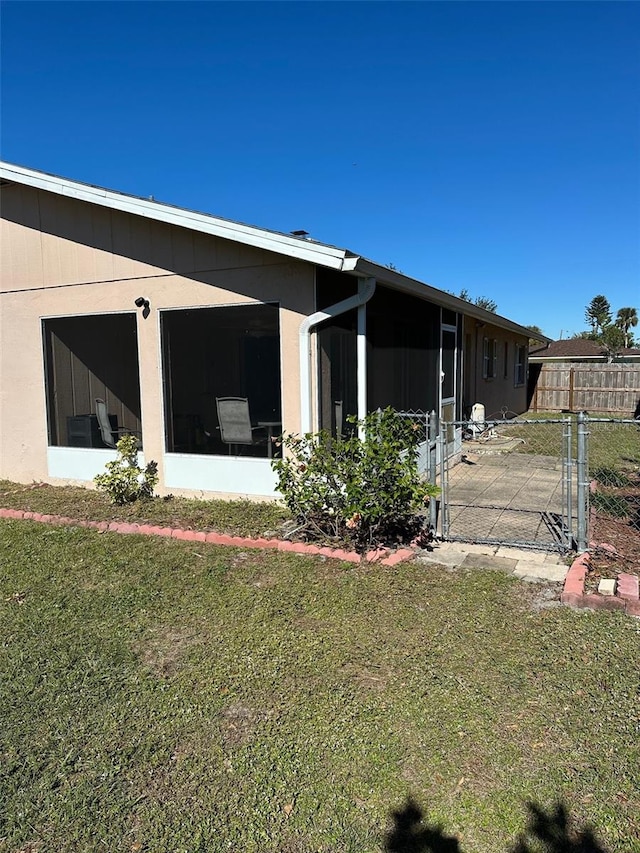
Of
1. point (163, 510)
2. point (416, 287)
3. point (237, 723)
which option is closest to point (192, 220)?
point (416, 287)

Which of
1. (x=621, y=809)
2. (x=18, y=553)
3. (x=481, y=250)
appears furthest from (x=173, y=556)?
(x=481, y=250)

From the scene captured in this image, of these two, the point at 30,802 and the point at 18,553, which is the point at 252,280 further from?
the point at 30,802

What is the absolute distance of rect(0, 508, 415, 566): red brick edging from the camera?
4.64m

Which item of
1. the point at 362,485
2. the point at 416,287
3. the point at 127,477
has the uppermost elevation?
the point at 416,287

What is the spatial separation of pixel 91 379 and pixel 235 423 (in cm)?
299

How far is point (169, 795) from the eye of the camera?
6.99ft

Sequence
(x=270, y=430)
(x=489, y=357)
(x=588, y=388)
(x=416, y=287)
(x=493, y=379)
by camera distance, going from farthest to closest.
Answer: (x=588, y=388)
(x=493, y=379)
(x=489, y=357)
(x=416, y=287)
(x=270, y=430)

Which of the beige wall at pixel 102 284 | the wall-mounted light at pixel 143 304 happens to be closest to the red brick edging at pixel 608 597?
the beige wall at pixel 102 284

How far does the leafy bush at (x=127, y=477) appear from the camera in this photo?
653 cm

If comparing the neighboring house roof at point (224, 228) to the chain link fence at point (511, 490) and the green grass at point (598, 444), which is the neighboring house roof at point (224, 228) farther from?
the green grass at point (598, 444)

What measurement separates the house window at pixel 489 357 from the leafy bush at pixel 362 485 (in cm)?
883

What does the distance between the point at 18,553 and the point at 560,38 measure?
879 centimetres

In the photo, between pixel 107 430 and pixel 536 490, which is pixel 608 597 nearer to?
pixel 536 490

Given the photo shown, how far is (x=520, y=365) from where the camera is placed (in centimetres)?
1817
